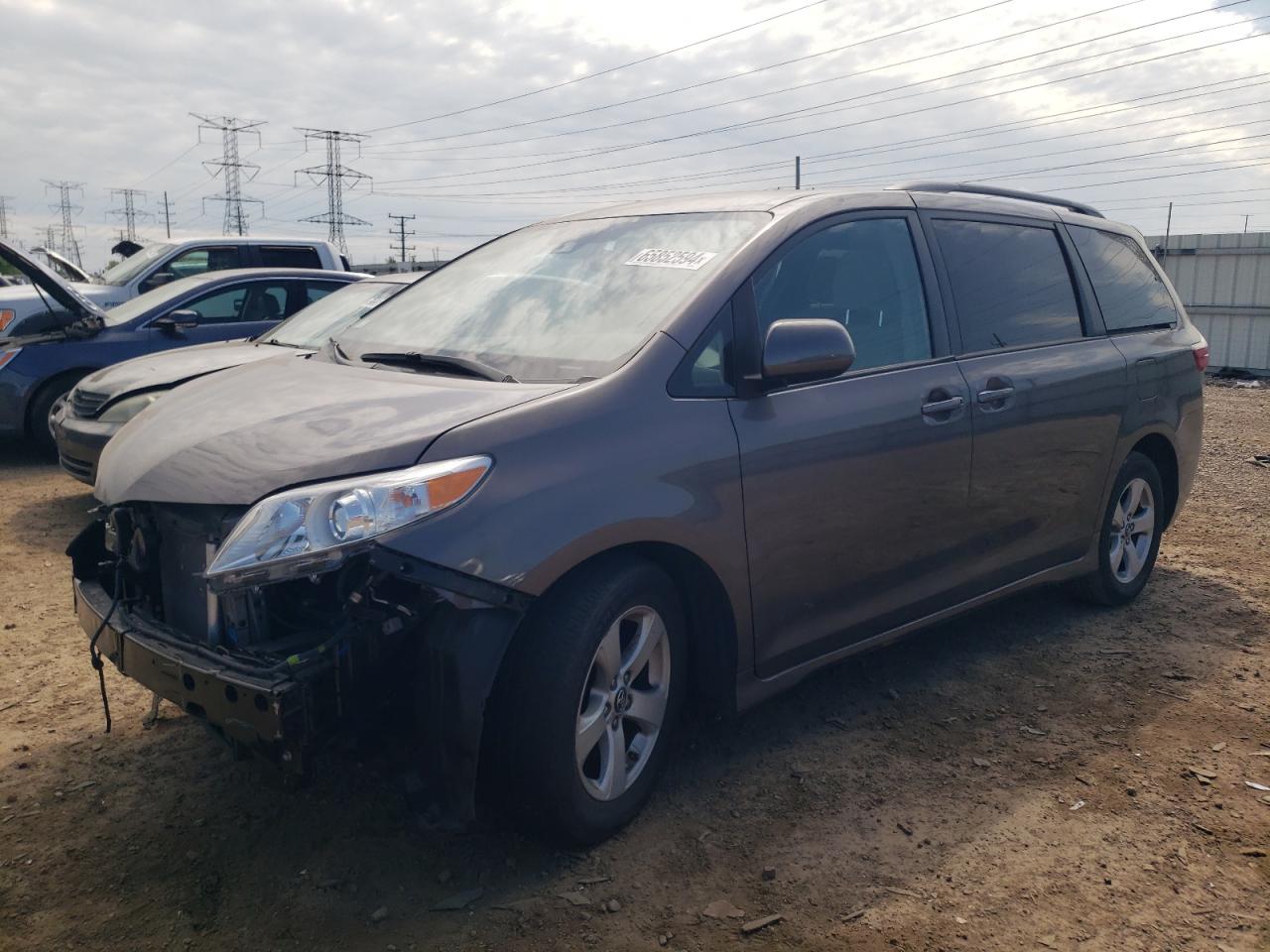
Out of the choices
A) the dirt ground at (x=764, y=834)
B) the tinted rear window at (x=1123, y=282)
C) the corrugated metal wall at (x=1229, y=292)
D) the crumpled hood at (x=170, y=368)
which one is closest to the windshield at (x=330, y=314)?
the crumpled hood at (x=170, y=368)

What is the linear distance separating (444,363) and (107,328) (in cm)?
630

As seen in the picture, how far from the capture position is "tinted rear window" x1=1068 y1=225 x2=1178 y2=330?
480 cm

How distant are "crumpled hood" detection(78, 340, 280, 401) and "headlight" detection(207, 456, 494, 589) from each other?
3822mm

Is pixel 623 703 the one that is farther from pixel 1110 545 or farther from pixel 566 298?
pixel 1110 545

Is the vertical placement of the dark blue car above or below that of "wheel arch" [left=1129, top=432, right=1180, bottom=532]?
above

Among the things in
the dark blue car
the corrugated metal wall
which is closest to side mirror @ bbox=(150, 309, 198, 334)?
the dark blue car

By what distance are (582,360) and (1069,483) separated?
2.41 metres

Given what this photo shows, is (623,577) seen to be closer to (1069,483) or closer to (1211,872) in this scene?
(1211,872)

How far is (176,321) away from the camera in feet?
A: 27.2

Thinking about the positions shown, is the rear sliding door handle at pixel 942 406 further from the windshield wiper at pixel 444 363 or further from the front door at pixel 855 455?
the windshield wiper at pixel 444 363

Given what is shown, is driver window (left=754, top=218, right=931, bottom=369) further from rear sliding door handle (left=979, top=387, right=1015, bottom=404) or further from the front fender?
the front fender

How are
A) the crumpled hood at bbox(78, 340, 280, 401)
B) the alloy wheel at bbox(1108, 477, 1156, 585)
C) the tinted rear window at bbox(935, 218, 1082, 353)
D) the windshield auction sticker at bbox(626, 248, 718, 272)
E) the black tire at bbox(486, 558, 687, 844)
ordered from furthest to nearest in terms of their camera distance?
the crumpled hood at bbox(78, 340, 280, 401)
the alloy wheel at bbox(1108, 477, 1156, 585)
the tinted rear window at bbox(935, 218, 1082, 353)
the windshield auction sticker at bbox(626, 248, 718, 272)
the black tire at bbox(486, 558, 687, 844)

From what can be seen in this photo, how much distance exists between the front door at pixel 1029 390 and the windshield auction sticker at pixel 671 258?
44.1 inches

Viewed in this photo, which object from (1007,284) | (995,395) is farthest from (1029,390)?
(1007,284)
